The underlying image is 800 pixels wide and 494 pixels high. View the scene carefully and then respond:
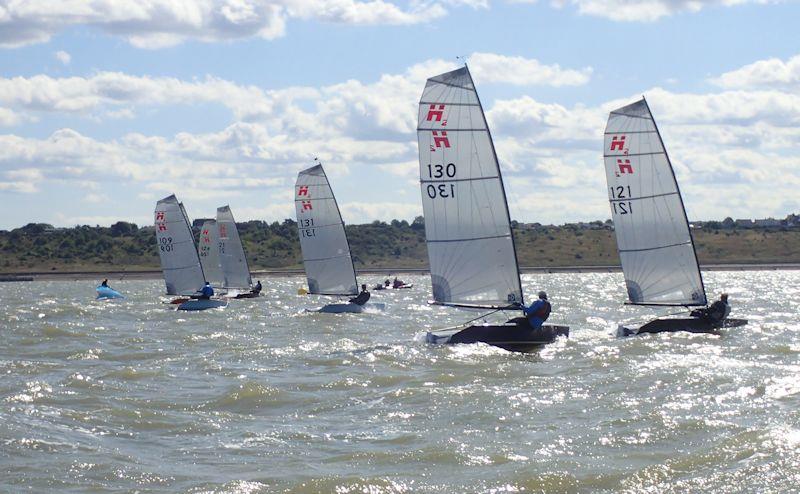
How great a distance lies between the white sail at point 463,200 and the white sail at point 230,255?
1288 inches

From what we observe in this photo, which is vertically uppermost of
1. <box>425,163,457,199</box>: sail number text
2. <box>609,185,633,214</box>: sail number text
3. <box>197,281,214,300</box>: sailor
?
<box>425,163,457,199</box>: sail number text

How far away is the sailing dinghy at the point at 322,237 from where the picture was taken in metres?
47.5

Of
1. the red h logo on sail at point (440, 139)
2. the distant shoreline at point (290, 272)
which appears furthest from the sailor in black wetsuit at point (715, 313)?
the distant shoreline at point (290, 272)

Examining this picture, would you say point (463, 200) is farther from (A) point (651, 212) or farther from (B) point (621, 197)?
(A) point (651, 212)

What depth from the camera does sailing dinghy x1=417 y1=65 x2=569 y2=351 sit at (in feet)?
94.9

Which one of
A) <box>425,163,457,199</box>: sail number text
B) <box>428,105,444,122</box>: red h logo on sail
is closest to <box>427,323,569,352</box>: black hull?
<box>425,163,457,199</box>: sail number text

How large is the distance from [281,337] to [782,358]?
1472 centimetres

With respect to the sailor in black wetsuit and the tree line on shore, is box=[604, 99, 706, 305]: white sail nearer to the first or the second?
the sailor in black wetsuit

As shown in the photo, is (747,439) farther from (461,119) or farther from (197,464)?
(461,119)

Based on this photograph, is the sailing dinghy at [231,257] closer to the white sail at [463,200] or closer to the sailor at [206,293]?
the sailor at [206,293]

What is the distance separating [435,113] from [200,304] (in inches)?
947

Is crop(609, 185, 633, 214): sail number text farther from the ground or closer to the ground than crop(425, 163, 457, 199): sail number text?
closer to the ground

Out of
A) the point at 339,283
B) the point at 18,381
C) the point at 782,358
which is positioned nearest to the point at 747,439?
the point at 782,358

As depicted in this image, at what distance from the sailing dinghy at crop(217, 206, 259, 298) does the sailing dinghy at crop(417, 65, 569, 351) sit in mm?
32686
